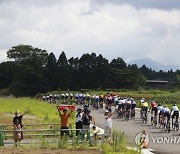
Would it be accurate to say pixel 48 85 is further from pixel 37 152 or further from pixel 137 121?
pixel 37 152

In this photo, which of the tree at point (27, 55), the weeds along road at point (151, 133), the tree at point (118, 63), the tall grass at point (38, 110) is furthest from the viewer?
the tree at point (118, 63)

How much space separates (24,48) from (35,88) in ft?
48.7

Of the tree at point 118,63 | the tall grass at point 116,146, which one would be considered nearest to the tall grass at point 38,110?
the tall grass at point 116,146

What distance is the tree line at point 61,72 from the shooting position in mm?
105000

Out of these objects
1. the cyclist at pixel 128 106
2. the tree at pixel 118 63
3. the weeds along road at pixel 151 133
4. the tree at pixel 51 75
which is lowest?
the weeds along road at pixel 151 133

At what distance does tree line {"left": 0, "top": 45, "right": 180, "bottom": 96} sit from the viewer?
10500 centimetres

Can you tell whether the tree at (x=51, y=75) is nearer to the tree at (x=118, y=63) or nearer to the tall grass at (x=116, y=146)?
the tree at (x=118, y=63)

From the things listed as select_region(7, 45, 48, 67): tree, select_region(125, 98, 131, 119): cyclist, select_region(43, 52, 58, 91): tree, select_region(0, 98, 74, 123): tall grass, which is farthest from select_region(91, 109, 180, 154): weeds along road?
select_region(7, 45, 48, 67): tree

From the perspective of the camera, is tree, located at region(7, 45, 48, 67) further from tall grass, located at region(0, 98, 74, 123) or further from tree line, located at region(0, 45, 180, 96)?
tall grass, located at region(0, 98, 74, 123)

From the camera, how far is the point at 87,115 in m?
20.8

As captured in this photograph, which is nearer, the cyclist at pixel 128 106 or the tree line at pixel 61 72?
the cyclist at pixel 128 106

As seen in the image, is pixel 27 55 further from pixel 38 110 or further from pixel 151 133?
pixel 151 133

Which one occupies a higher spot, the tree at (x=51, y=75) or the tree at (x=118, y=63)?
the tree at (x=118, y=63)

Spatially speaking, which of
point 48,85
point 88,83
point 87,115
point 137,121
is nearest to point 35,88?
point 48,85
